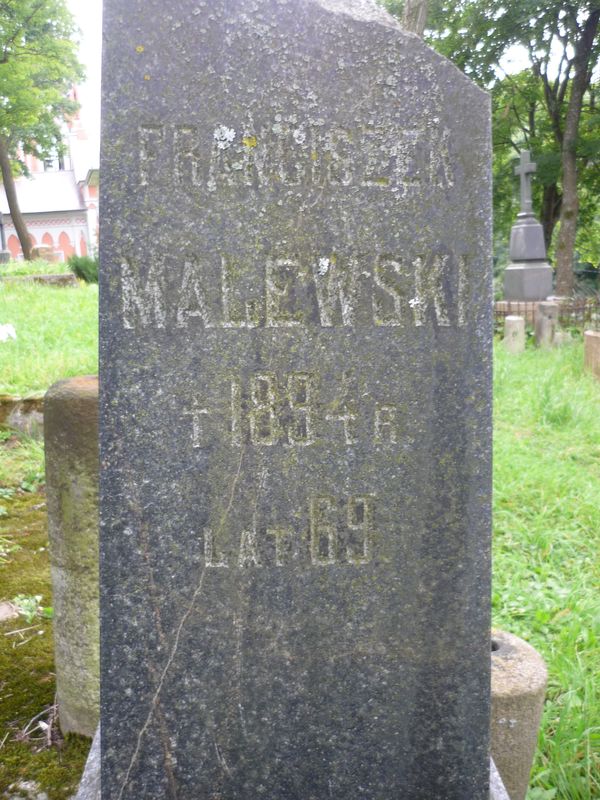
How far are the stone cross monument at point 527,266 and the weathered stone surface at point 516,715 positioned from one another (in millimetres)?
12644

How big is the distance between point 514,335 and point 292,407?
368 inches

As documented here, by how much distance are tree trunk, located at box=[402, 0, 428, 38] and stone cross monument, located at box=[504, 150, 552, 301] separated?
9.07m

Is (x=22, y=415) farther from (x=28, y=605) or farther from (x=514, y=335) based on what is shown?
(x=514, y=335)

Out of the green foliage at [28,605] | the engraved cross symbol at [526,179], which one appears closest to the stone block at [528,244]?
the engraved cross symbol at [526,179]

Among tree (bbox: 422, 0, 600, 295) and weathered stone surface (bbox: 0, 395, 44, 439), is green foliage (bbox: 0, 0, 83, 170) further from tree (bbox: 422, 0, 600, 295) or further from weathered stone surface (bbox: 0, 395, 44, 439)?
weathered stone surface (bbox: 0, 395, 44, 439)

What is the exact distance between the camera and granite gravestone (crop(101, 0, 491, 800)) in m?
1.62

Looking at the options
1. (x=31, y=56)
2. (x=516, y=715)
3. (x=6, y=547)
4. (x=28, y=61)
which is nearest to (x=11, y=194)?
(x=28, y=61)

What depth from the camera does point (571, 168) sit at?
707 inches

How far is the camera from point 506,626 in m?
3.11

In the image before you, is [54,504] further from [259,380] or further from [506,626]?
[506,626]

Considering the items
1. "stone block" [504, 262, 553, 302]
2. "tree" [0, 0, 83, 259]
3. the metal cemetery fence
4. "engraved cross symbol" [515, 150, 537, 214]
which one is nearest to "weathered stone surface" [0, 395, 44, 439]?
the metal cemetery fence

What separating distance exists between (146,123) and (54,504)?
1281mm

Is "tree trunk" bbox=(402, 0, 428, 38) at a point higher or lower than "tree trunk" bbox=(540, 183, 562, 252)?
lower

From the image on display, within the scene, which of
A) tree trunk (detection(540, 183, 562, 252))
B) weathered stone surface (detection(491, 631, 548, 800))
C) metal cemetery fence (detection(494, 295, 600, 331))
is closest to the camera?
weathered stone surface (detection(491, 631, 548, 800))
